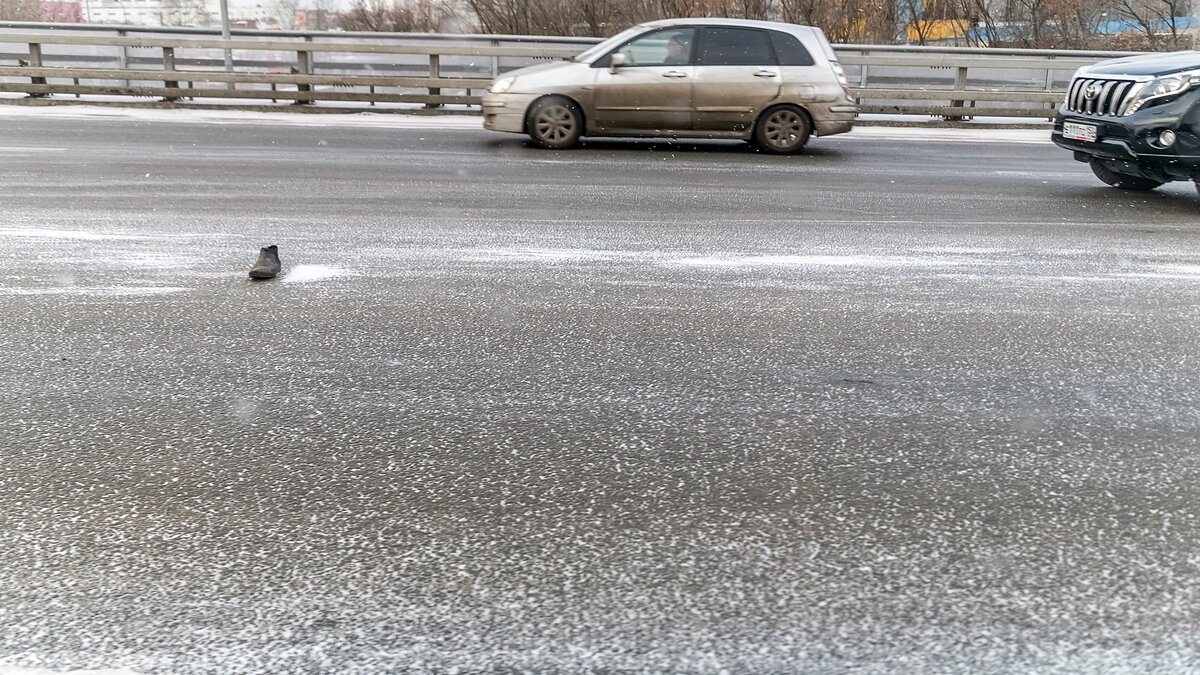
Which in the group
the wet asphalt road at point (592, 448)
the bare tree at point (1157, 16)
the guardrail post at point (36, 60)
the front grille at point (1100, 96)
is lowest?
the wet asphalt road at point (592, 448)

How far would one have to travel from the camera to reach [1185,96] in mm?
7832

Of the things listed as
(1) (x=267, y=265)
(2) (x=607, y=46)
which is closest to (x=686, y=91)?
(2) (x=607, y=46)

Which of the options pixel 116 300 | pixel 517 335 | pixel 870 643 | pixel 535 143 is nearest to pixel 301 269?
pixel 116 300

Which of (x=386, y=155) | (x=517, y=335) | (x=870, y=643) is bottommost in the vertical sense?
(x=870, y=643)

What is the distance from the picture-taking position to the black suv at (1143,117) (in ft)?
25.7

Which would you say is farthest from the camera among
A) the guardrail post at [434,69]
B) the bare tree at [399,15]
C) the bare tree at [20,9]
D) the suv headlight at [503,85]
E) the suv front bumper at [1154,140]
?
the bare tree at [399,15]

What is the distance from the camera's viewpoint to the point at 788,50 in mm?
11734

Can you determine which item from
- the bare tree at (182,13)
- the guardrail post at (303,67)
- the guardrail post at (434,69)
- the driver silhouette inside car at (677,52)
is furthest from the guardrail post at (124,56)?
the bare tree at (182,13)

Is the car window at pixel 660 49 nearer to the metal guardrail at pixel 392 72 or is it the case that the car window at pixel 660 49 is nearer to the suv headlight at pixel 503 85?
the suv headlight at pixel 503 85

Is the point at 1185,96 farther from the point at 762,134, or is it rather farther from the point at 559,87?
the point at 559,87

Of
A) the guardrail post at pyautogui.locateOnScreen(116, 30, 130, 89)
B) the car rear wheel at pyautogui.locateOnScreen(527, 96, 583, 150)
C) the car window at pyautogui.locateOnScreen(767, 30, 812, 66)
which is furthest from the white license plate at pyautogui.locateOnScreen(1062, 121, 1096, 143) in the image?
the guardrail post at pyautogui.locateOnScreen(116, 30, 130, 89)

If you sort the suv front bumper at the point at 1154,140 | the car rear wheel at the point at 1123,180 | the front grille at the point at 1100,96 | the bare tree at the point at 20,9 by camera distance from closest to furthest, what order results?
the suv front bumper at the point at 1154,140 < the front grille at the point at 1100,96 < the car rear wheel at the point at 1123,180 < the bare tree at the point at 20,9

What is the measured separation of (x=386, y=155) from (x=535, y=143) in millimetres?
1996

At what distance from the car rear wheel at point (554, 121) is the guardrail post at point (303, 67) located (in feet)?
21.2
